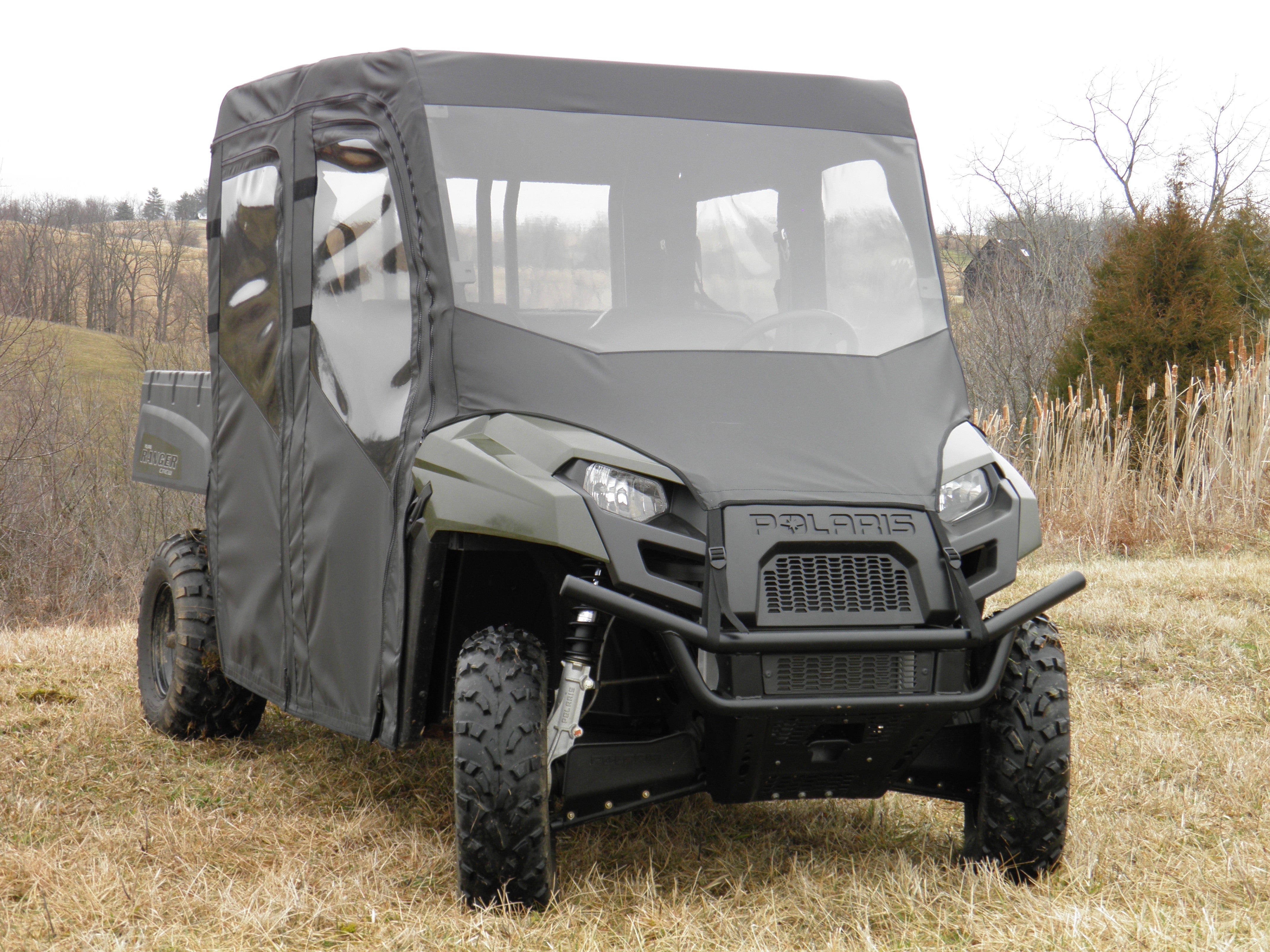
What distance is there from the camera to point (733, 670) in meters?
2.63

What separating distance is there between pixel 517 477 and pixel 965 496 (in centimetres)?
112

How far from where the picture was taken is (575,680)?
276 centimetres

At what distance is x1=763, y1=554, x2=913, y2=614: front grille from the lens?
2.66 m

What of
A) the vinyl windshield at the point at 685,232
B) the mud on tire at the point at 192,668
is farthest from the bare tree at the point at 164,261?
the vinyl windshield at the point at 685,232

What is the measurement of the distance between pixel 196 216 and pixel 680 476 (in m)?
3.76

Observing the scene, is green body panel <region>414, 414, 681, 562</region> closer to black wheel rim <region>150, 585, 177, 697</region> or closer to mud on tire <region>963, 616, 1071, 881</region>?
mud on tire <region>963, 616, 1071, 881</region>

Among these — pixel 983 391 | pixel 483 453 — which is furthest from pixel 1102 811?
pixel 983 391

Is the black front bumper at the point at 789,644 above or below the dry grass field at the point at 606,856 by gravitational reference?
above

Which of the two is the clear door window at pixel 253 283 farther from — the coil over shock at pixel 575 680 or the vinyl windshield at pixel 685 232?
the coil over shock at pixel 575 680

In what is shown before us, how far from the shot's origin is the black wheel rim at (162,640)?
4902mm

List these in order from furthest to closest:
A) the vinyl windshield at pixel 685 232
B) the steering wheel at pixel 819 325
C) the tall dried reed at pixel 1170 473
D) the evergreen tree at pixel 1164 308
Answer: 1. the evergreen tree at pixel 1164 308
2. the tall dried reed at pixel 1170 473
3. the steering wheel at pixel 819 325
4. the vinyl windshield at pixel 685 232

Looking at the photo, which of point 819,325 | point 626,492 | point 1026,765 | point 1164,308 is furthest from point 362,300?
point 1164,308

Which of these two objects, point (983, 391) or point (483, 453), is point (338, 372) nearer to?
point (483, 453)

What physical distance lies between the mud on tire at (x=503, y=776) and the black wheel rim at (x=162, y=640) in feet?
8.17
